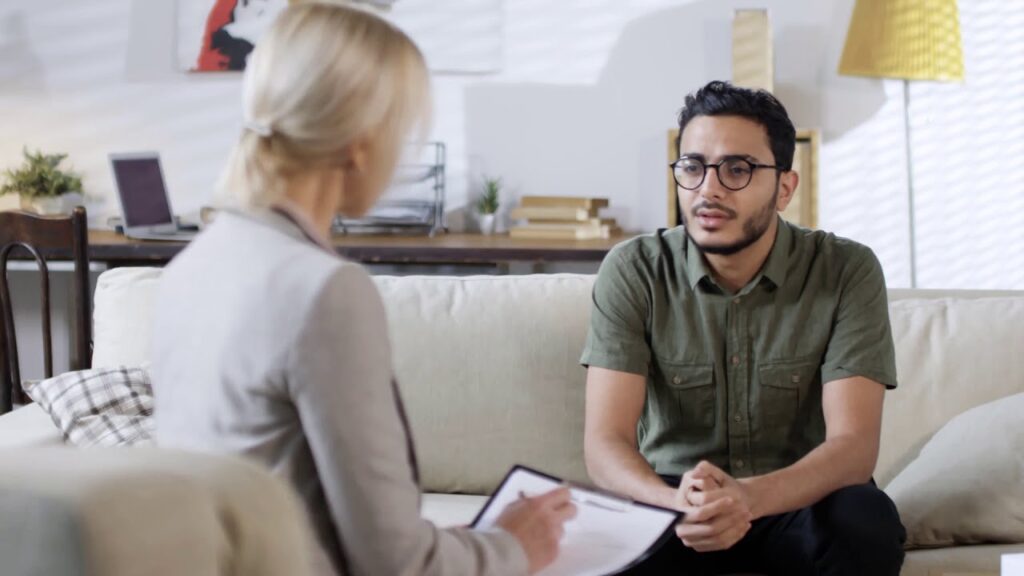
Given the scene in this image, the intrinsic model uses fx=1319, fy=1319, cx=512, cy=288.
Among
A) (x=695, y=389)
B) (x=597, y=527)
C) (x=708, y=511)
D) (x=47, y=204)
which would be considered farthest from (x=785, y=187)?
(x=47, y=204)

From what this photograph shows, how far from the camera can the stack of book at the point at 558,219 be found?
12.4 ft

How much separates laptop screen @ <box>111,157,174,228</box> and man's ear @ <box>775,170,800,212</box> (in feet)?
7.51

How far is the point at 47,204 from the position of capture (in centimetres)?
408

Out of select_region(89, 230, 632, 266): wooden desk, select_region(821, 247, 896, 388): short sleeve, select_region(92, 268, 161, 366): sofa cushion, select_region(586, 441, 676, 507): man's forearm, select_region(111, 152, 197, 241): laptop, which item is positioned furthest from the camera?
select_region(111, 152, 197, 241): laptop

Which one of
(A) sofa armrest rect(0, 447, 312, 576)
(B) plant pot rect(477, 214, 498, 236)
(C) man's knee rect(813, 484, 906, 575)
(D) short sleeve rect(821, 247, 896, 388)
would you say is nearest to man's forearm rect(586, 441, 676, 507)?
(C) man's knee rect(813, 484, 906, 575)

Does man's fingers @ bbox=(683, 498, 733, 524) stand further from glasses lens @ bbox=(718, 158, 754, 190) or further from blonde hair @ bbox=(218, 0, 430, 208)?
blonde hair @ bbox=(218, 0, 430, 208)

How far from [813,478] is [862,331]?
27 centimetres

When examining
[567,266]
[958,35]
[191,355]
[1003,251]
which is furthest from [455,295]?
[1003,251]

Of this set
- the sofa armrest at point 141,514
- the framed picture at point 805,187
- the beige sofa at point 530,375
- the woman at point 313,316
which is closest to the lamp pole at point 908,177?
the framed picture at point 805,187

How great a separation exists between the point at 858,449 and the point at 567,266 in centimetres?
217

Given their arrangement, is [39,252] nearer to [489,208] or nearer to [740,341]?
[489,208]

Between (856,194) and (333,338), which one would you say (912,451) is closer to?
(333,338)

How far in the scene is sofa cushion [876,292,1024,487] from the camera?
2238 millimetres

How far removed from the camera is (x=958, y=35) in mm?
3676
